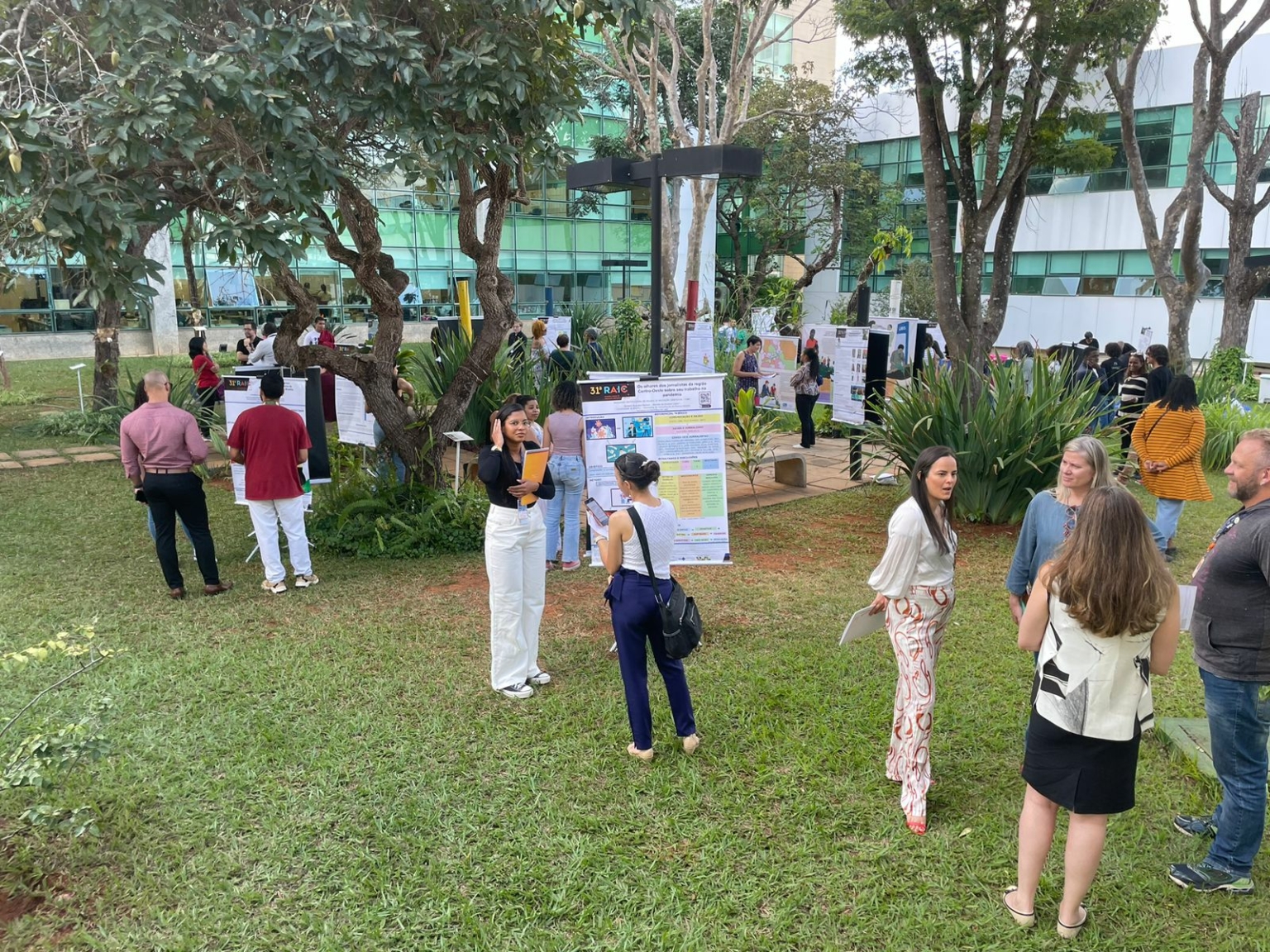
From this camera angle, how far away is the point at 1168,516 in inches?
299

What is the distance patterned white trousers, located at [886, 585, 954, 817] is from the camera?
12.9 feet

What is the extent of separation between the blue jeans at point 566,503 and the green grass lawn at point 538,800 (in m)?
0.92

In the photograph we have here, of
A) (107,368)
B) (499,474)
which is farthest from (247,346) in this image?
(499,474)

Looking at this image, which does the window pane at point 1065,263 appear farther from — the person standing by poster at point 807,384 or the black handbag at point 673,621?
the black handbag at point 673,621

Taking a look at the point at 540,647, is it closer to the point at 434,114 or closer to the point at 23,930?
the point at 23,930

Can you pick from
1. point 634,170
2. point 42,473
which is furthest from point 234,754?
point 42,473

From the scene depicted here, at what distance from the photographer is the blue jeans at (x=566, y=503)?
289 inches

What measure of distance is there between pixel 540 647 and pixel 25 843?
2998 millimetres

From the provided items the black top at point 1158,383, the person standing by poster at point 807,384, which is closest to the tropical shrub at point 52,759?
the black top at point 1158,383

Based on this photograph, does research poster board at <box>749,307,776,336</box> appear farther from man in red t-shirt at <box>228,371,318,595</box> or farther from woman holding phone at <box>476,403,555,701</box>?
woman holding phone at <box>476,403,555,701</box>

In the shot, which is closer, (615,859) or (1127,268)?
(615,859)

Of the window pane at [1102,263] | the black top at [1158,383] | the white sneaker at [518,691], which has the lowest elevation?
the white sneaker at [518,691]

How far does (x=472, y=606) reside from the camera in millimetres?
6891

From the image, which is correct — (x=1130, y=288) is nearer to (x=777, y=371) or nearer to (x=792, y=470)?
(x=777, y=371)
